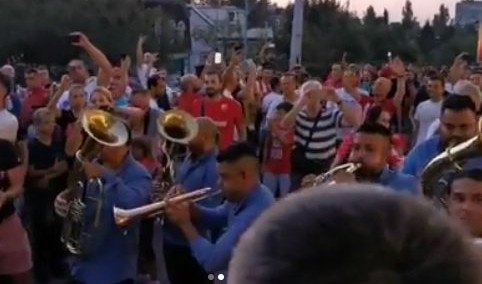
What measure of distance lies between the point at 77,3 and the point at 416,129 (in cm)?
3268

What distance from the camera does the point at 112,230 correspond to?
18.9 feet

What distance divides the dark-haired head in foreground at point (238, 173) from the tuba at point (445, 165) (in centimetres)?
84

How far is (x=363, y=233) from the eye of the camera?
48.9 inches

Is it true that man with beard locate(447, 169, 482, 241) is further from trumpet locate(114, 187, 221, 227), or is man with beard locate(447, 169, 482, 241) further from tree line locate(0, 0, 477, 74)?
tree line locate(0, 0, 477, 74)

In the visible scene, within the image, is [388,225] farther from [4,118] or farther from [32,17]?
[32,17]

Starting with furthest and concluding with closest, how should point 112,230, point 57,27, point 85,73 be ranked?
point 57,27 → point 85,73 → point 112,230

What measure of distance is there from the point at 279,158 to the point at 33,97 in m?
3.01

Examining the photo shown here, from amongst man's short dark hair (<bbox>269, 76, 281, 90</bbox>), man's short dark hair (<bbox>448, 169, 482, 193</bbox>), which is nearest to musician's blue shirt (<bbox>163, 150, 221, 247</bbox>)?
man's short dark hair (<bbox>448, 169, 482, 193</bbox>)

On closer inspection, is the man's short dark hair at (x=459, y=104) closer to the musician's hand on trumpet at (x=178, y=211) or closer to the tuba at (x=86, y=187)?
the musician's hand on trumpet at (x=178, y=211)

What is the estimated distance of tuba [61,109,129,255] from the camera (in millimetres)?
5777

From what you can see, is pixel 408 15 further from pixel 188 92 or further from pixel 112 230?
pixel 112 230

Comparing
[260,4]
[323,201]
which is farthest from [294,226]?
[260,4]

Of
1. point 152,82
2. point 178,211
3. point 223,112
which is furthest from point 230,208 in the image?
point 152,82

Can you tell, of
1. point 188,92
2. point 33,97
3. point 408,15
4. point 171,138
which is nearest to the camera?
point 171,138
